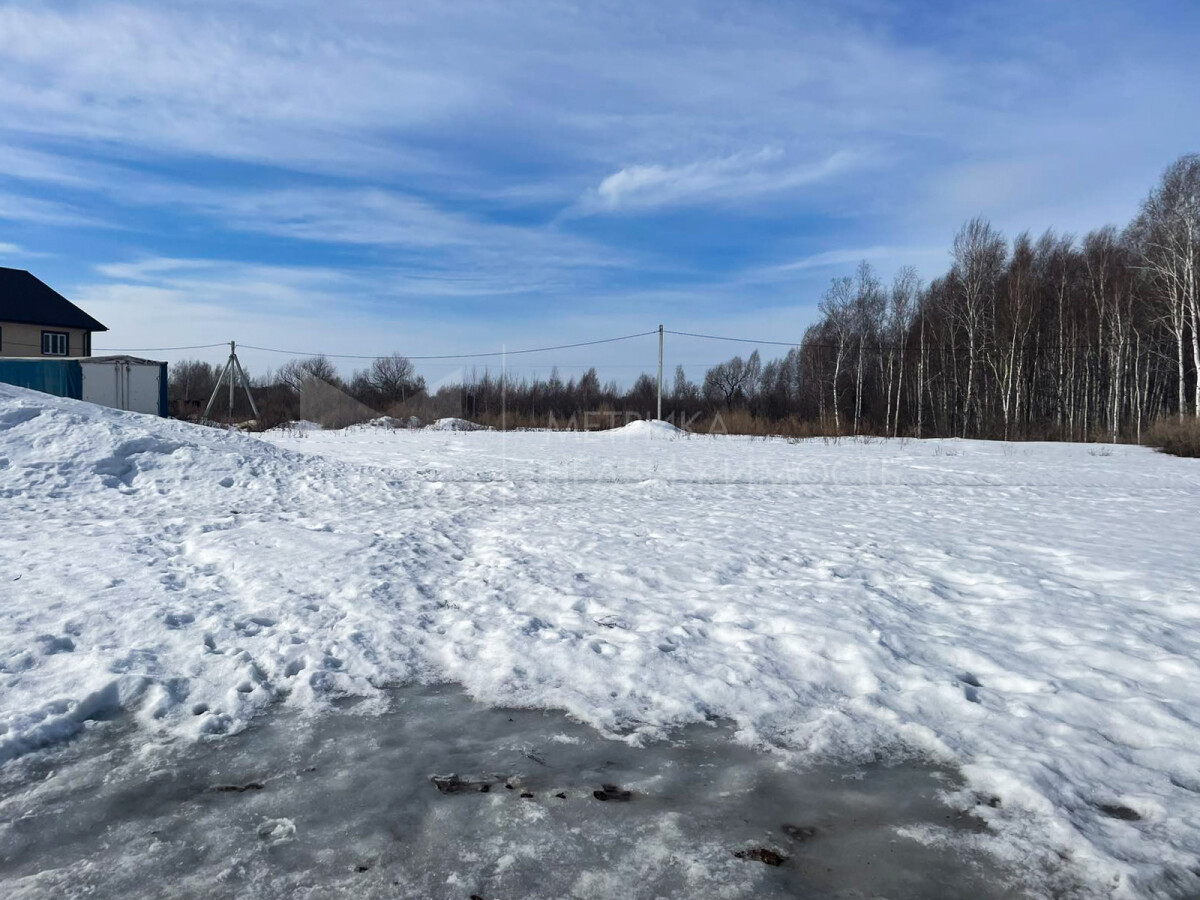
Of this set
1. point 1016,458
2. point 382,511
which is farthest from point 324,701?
point 1016,458

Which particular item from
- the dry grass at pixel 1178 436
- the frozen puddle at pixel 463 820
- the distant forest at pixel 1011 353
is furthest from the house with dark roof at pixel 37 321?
the dry grass at pixel 1178 436

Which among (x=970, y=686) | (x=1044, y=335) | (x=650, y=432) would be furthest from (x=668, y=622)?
(x=1044, y=335)

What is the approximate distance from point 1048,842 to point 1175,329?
30.9 m

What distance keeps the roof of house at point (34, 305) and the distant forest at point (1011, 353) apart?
25.2 feet

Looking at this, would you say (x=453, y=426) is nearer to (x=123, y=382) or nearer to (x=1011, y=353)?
(x=123, y=382)

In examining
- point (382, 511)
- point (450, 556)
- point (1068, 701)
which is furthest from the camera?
point (382, 511)

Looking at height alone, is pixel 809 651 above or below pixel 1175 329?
below

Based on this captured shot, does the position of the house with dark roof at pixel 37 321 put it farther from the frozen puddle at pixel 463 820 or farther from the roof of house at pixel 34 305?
the frozen puddle at pixel 463 820

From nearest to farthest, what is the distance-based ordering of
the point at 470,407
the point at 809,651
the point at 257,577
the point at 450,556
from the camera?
the point at 809,651, the point at 257,577, the point at 450,556, the point at 470,407

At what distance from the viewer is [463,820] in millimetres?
2350

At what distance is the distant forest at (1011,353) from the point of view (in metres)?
27.1

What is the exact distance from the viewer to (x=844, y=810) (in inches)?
96.7

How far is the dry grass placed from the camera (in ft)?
62.4

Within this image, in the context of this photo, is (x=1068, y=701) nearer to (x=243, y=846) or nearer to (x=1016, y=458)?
(x=243, y=846)
